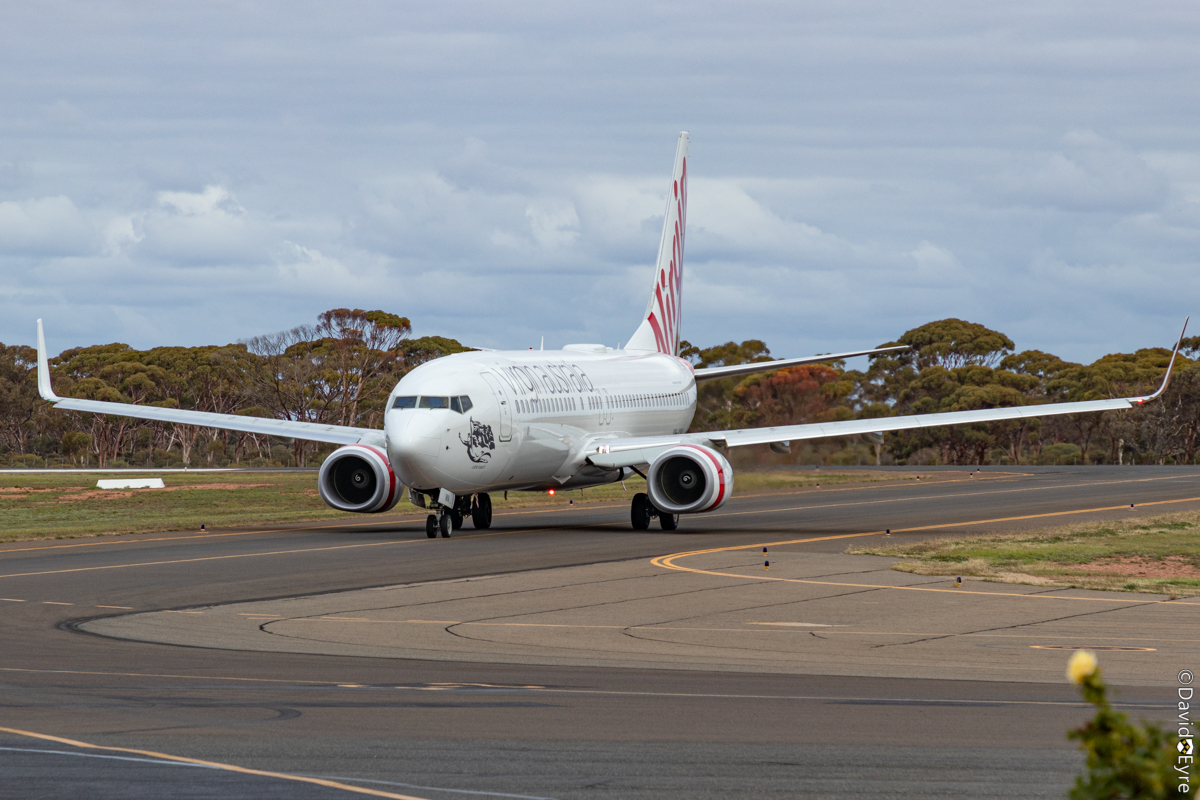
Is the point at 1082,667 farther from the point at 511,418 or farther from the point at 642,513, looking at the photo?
the point at 642,513

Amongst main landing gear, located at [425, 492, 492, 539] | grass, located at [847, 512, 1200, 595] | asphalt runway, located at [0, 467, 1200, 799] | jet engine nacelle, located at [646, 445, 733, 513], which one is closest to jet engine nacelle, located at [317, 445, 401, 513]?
main landing gear, located at [425, 492, 492, 539]

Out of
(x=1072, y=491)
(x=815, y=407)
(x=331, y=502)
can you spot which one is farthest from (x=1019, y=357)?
(x=331, y=502)

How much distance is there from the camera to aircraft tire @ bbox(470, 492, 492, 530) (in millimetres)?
36875

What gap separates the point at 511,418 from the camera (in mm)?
33125

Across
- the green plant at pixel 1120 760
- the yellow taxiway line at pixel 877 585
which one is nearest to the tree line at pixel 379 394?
the yellow taxiway line at pixel 877 585

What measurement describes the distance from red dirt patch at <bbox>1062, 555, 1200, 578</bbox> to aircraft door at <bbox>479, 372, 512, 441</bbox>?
1248 cm

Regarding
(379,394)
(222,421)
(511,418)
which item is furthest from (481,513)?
(379,394)

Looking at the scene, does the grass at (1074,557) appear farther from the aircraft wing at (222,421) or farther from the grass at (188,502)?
the aircraft wing at (222,421)

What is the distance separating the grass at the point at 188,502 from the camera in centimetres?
3991

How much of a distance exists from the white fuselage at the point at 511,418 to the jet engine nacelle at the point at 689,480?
8.85ft

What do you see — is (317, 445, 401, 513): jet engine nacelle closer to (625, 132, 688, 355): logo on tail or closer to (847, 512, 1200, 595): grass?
(847, 512, 1200, 595): grass

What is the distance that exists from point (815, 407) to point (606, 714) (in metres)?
51.1

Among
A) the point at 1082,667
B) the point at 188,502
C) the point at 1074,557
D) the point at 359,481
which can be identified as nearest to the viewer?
the point at 1082,667

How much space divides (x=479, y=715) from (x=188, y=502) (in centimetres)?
4035
